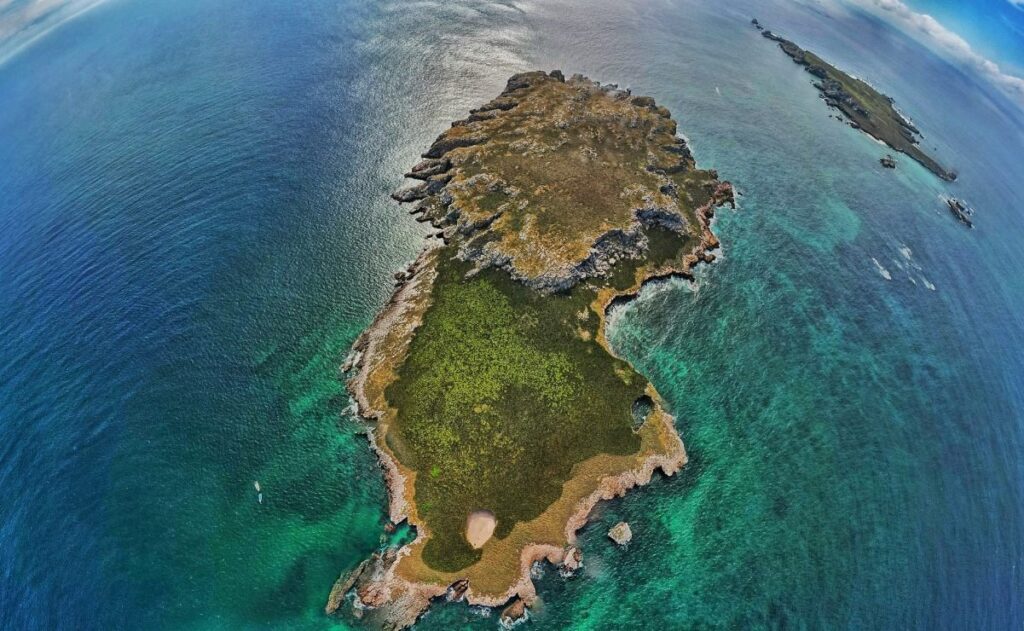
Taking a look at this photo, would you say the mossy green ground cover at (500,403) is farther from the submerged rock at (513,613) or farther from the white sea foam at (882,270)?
the white sea foam at (882,270)

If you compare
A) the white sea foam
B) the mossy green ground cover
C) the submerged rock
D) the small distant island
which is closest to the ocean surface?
the white sea foam

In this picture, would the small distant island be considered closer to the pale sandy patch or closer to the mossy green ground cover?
the mossy green ground cover

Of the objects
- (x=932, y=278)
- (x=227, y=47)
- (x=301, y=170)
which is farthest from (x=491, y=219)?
(x=227, y=47)

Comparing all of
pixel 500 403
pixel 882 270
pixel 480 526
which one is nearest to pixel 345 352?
pixel 500 403

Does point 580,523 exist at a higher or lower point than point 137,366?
higher

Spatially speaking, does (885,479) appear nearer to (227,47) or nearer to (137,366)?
(137,366)

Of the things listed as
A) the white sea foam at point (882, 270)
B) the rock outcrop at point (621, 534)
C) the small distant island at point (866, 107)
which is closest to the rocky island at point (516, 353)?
the rock outcrop at point (621, 534)

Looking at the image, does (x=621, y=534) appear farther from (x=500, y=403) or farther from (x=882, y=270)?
(x=882, y=270)

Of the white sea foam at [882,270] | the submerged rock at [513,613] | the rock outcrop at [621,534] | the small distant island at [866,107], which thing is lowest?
the submerged rock at [513,613]
